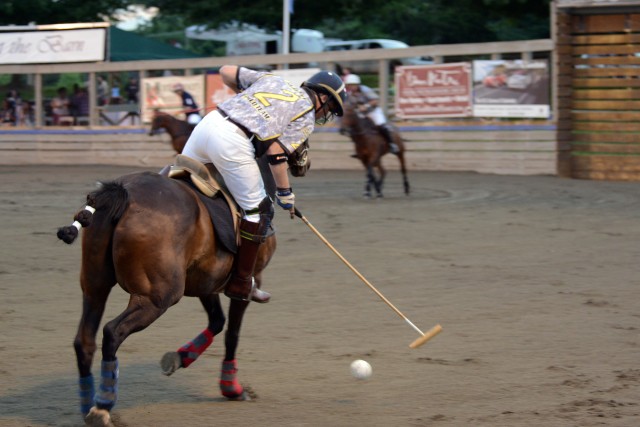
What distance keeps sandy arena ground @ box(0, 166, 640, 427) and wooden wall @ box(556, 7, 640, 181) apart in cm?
556

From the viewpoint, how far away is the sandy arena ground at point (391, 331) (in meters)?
6.20

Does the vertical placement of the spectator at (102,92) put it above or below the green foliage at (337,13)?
below

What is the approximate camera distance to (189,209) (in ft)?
19.7

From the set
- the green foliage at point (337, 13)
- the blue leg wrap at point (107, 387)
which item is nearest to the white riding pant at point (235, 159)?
the blue leg wrap at point (107, 387)

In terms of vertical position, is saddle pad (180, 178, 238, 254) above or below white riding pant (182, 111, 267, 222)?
below

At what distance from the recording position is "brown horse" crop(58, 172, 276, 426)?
18.4 ft

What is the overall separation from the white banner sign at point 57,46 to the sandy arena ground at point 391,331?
44.7 ft

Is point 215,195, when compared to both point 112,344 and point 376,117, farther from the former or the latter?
point 376,117

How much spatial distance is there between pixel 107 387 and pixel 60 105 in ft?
80.6

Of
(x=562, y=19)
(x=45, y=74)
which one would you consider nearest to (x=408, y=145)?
(x=562, y=19)

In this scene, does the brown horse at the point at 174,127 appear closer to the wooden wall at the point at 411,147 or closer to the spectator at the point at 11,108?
the wooden wall at the point at 411,147

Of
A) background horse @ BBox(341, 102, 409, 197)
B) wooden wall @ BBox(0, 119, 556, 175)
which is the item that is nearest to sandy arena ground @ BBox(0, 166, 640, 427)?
background horse @ BBox(341, 102, 409, 197)

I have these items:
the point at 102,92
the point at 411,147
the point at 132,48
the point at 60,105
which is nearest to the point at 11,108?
the point at 60,105

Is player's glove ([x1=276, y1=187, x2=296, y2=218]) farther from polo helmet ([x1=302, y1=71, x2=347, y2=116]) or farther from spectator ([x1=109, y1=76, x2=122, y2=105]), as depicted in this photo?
spectator ([x1=109, y1=76, x2=122, y2=105])
